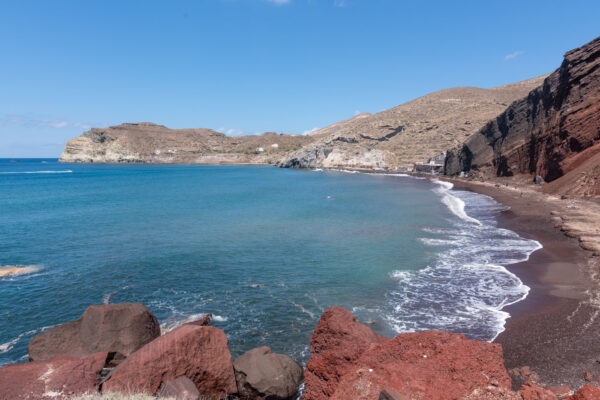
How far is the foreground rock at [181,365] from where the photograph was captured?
741 centimetres

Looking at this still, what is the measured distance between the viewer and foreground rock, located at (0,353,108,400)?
22.8 feet

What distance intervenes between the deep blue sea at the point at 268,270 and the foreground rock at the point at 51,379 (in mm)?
4389

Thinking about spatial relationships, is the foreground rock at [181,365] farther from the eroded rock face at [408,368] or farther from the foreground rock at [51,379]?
the eroded rock face at [408,368]

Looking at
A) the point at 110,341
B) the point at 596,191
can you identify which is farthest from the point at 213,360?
the point at 596,191

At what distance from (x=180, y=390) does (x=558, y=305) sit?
13.5 meters

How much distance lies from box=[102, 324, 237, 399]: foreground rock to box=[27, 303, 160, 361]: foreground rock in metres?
2.44

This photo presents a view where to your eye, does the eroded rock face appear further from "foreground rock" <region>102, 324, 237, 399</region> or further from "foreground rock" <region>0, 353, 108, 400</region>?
"foreground rock" <region>0, 353, 108, 400</region>

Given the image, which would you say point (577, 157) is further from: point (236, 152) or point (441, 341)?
point (236, 152)

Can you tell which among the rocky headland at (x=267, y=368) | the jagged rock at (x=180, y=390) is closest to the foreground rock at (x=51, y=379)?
the rocky headland at (x=267, y=368)

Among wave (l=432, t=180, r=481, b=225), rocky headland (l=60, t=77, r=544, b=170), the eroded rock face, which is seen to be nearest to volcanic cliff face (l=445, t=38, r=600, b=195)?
wave (l=432, t=180, r=481, b=225)

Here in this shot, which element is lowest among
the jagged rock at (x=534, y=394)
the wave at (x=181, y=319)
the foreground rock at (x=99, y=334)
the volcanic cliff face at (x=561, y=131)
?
the wave at (x=181, y=319)

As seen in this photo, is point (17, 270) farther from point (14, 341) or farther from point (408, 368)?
point (408, 368)

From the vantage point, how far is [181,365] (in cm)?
784

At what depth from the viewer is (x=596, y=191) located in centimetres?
3250
